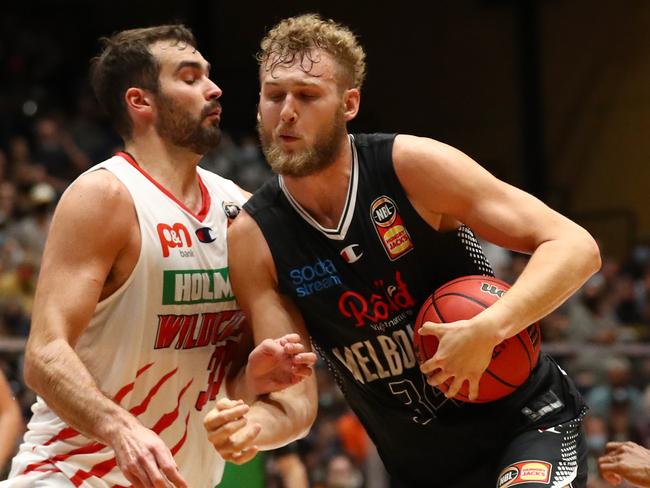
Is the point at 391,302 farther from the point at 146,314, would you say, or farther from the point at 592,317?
the point at 592,317

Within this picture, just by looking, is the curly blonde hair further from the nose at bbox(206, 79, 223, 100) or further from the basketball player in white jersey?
the basketball player in white jersey

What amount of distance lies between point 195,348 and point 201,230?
0.51 meters

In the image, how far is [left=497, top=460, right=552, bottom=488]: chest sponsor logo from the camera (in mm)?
4152

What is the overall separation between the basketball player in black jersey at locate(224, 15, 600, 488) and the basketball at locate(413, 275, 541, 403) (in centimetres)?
17

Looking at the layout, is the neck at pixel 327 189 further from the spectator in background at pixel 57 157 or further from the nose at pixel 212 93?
the spectator in background at pixel 57 157

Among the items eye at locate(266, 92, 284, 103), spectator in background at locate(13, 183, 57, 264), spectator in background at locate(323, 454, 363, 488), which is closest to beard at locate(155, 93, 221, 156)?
eye at locate(266, 92, 284, 103)

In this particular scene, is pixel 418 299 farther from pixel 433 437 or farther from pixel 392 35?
pixel 392 35

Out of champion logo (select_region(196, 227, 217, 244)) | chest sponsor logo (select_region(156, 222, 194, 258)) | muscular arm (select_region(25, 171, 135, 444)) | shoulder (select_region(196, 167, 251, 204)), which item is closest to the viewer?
muscular arm (select_region(25, 171, 135, 444))

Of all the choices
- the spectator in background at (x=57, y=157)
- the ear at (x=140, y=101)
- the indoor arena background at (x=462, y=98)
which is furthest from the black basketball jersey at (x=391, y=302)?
the spectator in background at (x=57, y=157)

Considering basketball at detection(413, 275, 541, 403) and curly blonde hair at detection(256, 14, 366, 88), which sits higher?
curly blonde hair at detection(256, 14, 366, 88)

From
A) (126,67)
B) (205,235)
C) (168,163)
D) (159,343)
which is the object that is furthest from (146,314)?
(126,67)

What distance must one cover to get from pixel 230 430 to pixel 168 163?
162 centimetres

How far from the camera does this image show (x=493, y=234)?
4289 millimetres

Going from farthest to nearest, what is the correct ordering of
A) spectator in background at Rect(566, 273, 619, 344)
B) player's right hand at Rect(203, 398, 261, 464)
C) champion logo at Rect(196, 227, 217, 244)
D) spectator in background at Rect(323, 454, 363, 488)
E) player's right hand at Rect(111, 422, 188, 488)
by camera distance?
spectator in background at Rect(566, 273, 619, 344), spectator in background at Rect(323, 454, 363, 488), champion logo at Rect(196, 227, 217, 244), player's right hand at Rect(111, 422, 188, 488), player's right hand at Rect(203, 398, 261, 464)
